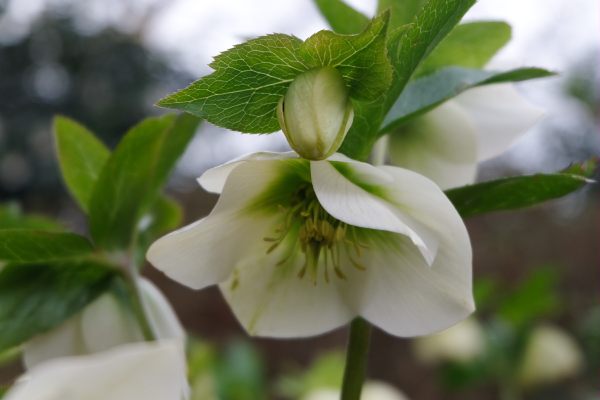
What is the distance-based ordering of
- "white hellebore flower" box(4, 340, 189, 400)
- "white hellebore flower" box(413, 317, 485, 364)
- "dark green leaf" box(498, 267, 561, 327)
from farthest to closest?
"white hellebore flower" box(413, 317, 485, 364) → "dark green leaf" box(498, 267, 561, 327) → "white hellebore flower" box(4, 340, 189, 400)

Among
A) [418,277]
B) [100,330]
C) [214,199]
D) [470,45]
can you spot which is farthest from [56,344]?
[214,199]

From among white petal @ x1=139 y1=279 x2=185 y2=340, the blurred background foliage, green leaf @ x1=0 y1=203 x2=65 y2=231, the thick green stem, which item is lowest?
the blurred background foliage

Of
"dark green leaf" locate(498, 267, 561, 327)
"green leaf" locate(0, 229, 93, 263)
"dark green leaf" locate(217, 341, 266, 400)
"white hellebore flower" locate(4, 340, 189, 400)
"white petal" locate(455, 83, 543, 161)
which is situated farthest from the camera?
"dark green leaf" locate(217, 341, 266, 400)

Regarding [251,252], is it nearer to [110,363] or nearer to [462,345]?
[110,363]

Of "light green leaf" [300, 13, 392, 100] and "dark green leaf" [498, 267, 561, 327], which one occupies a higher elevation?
"light green leaf" [300, 13, 392, 100]

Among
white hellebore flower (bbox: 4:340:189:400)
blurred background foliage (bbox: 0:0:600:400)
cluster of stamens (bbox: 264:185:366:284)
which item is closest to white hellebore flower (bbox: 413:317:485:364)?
blurred background foliage (bbox: 0:0:600:400)

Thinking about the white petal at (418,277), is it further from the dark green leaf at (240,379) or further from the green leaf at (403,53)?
the dark green leaf at (240,379)

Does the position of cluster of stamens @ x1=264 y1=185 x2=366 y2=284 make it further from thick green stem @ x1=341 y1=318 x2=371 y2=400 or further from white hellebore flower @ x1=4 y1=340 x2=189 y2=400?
white hellebore flower @ x1=4 y1=340 x2=189 y2=400

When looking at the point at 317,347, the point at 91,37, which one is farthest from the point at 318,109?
the point at 91,37
